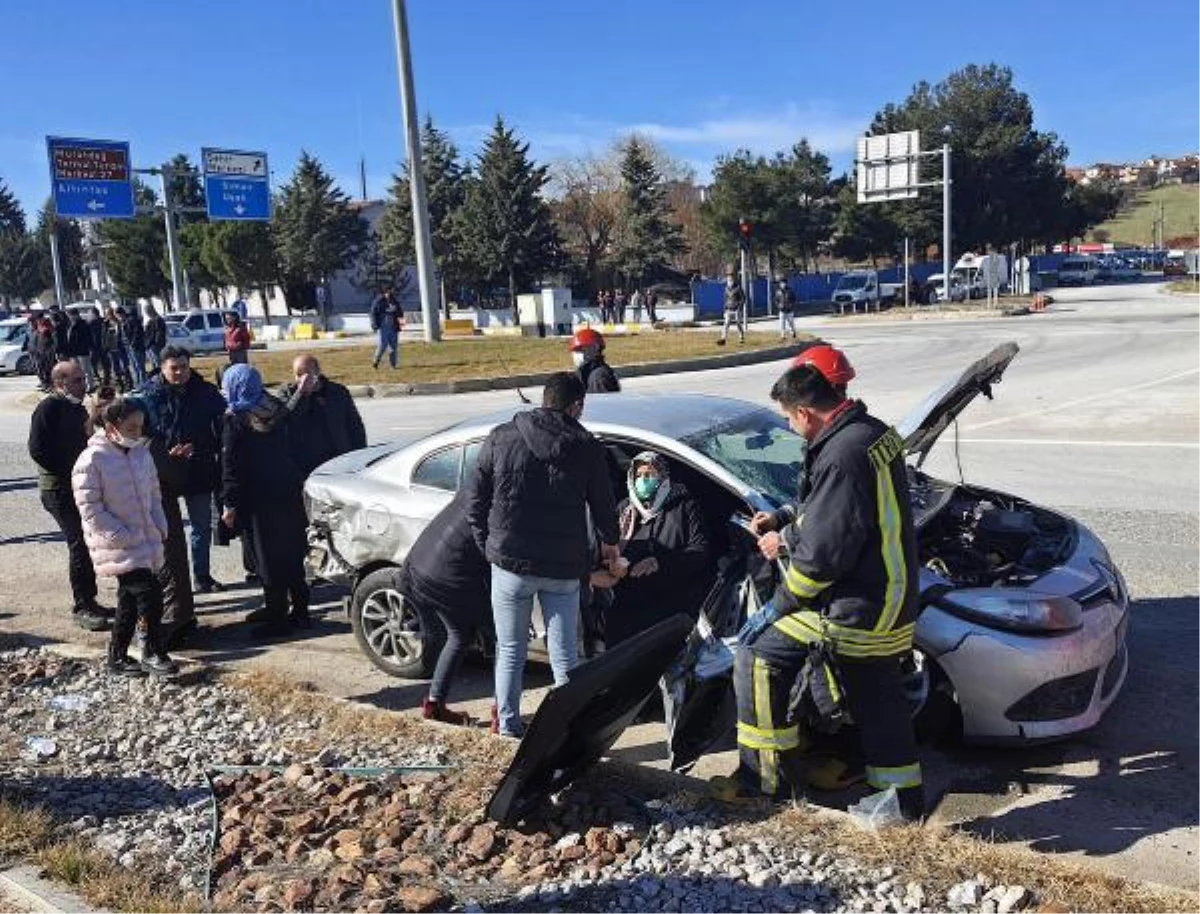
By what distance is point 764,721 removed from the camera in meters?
3.94

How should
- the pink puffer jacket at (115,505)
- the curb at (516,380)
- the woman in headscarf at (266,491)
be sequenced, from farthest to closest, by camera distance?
the curb at (516,380) < the woman in headscarf at (266,491) < the pink puffer jacket at (115,505)

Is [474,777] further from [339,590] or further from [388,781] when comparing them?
[339,590]

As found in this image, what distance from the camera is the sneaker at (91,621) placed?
23.1ft

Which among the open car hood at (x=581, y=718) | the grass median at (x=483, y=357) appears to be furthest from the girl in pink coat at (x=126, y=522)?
the grass median at (x=483, y=357)

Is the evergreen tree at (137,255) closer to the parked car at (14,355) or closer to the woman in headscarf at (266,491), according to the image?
the parked car at (14,355)

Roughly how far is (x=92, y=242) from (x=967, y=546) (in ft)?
291

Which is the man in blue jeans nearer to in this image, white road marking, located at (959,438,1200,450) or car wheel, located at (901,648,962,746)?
car wheel, located at (901,648,962,746)

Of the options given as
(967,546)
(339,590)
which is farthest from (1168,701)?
(339,590)

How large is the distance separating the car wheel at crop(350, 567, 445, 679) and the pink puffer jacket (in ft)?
3.80

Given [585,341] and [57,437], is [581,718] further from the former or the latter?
[585,341]

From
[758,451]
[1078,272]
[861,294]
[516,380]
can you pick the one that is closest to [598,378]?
[758,451]

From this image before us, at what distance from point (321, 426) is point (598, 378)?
221 cm

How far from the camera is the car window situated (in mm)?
5828

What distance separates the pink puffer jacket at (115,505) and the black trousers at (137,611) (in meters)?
0.09
